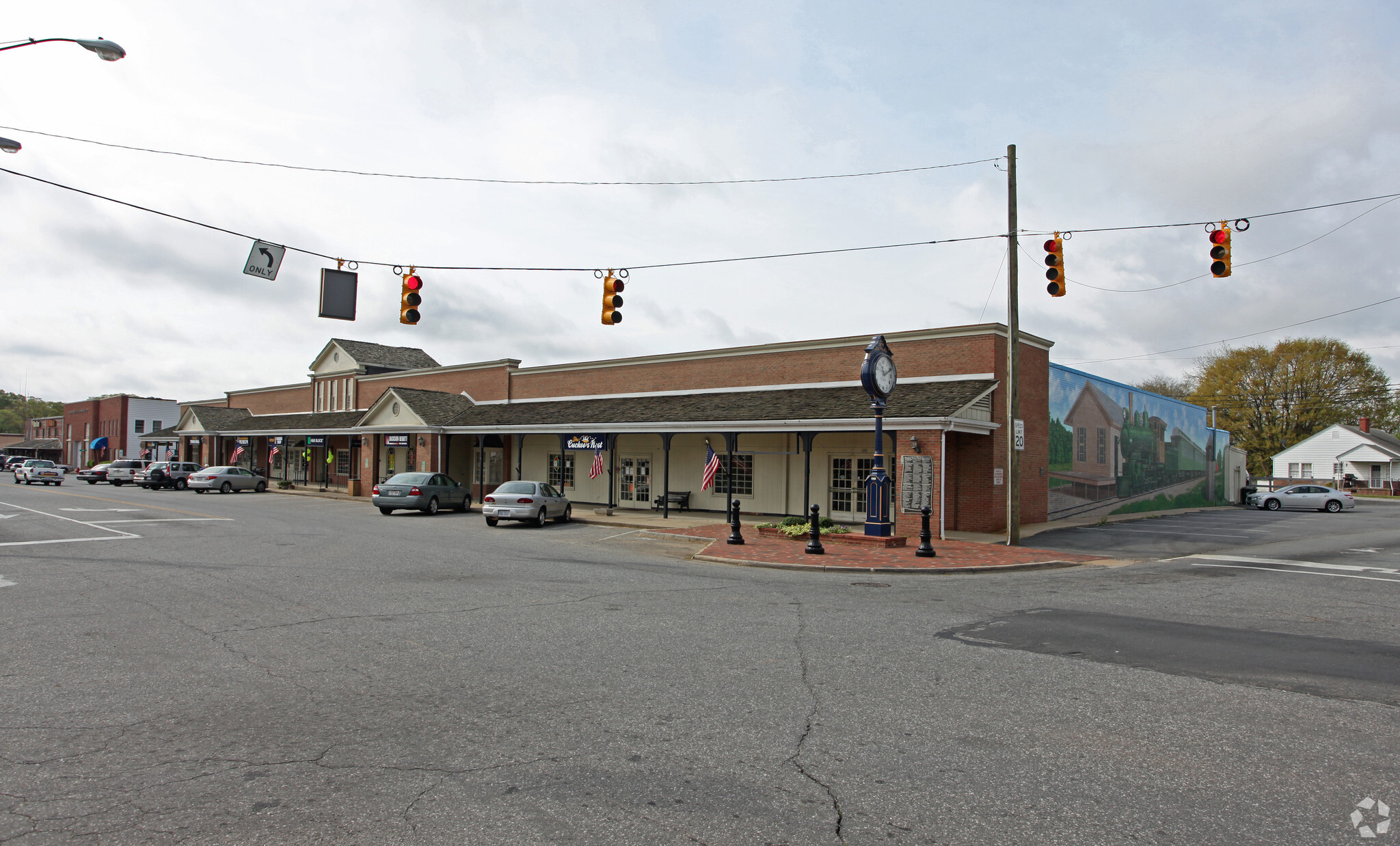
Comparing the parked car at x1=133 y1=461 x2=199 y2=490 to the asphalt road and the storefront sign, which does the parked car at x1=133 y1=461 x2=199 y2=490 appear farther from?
the storefront sign

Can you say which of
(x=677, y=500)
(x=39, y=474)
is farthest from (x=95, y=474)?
(x=677, y=500)

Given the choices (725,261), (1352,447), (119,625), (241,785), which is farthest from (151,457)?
(1352,447)

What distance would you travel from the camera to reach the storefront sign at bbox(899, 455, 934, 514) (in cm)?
2019

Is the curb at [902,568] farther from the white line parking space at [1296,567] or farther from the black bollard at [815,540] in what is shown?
the white line parking space at [1296,567]

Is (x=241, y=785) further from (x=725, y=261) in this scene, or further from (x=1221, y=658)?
(x=725, y=261)

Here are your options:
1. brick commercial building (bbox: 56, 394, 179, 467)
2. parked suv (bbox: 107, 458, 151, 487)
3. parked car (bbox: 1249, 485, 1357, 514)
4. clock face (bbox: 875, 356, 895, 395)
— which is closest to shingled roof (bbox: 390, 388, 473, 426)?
parked suv (bbox: 107, 458, 151, 487)

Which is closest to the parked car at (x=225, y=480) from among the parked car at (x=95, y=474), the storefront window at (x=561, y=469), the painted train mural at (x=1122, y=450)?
the parked car at (x=95, y=474)

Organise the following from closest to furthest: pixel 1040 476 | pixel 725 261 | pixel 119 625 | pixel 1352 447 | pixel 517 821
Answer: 1. pixel 517 821
2. pixel 119 625
3. pixel 725 261
4. pixel 1040 476
5. pixel 1352 447

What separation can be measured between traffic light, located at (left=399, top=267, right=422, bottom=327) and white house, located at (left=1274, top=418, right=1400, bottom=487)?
73.6m

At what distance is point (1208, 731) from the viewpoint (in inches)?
218

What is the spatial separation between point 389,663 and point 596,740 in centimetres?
276

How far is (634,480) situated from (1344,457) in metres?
65.1

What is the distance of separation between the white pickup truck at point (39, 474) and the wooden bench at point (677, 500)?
42693mm

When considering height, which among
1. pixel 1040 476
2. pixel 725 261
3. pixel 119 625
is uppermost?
pixel 725 261
